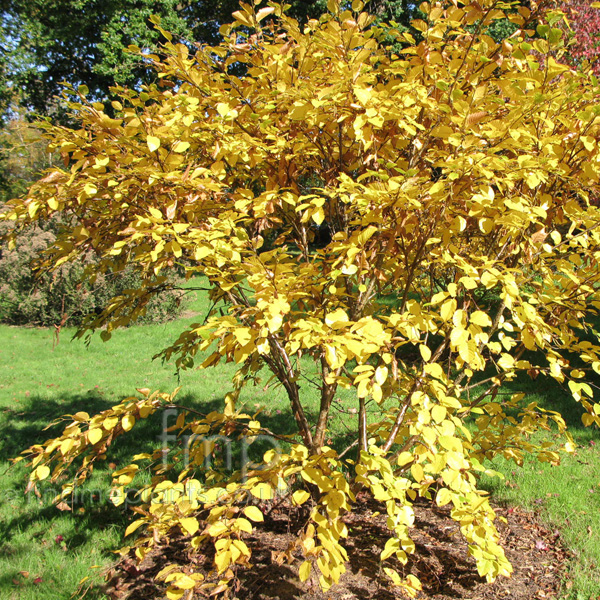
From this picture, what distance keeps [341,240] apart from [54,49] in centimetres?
1666

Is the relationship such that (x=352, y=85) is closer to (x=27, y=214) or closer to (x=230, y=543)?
(x=27, y=214)

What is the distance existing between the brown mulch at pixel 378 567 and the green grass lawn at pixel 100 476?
151mm

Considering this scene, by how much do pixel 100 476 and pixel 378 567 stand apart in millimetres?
2361

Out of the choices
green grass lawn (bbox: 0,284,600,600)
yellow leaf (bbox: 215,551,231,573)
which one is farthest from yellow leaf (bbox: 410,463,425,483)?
green grass lawn (bbox: 0,284,600,600)

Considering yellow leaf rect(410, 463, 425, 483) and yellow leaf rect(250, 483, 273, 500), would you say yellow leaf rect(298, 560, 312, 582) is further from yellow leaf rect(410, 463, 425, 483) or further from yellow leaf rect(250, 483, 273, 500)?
yellow leaf rect(410, 463, 425, 483)

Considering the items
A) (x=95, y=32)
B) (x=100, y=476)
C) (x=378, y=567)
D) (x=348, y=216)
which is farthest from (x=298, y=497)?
(x=95, y=32)

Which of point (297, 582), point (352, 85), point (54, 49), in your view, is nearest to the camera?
point (352, 85)

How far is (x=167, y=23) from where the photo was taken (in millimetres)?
12039

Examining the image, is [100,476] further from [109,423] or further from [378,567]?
[378,567]

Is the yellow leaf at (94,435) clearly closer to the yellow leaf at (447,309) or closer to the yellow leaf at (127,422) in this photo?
the yellow leaf at (127,422)

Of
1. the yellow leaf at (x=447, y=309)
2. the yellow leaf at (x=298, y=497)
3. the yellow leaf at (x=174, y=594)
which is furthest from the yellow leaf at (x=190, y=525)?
the yellow leaf at (x=447, y=309)

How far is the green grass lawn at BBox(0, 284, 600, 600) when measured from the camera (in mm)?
2486

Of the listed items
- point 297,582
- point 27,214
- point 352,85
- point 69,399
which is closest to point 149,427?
point 69,399

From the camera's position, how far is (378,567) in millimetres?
2266
